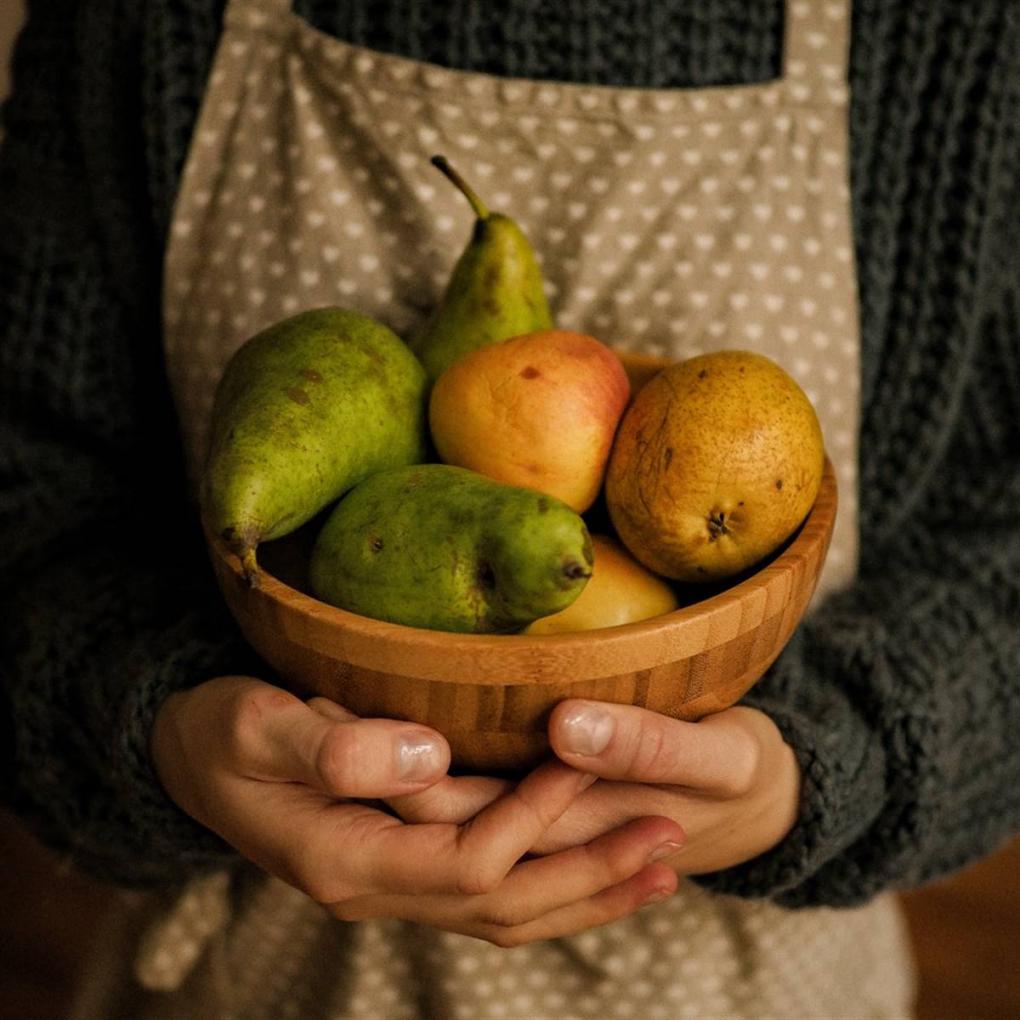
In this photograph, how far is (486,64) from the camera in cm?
54

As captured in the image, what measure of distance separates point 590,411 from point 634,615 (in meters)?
0.08

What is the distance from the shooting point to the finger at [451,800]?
380 millimetres

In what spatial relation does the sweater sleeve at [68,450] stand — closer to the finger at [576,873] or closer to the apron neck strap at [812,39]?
the apron neck strap at [812,39]

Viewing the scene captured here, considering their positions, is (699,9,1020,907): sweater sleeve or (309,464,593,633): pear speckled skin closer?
(309,464,593,633): pear speckled skin

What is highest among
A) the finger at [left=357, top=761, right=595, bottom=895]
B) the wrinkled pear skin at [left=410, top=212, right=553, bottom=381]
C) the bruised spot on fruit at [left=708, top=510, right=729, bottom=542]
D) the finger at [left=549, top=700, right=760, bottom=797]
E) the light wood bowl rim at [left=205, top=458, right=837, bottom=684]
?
the wrinkled pear skin at [left=410, top=212, right=553, bottom=381]

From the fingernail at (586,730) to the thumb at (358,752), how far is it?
0.04m

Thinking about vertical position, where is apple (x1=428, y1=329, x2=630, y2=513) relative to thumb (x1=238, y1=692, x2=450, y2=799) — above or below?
above

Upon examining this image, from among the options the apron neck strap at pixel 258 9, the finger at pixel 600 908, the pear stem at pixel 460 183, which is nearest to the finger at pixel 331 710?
the finger at pixel 600 908

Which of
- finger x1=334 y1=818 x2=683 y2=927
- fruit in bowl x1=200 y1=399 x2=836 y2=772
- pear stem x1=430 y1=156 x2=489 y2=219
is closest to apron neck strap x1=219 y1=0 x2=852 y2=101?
pear stem x1=430 y1=156 x2=489 y2=219

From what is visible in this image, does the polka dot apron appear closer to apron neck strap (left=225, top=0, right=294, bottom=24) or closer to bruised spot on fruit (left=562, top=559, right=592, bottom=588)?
apron neck strap (left=225, top=0, right=294, bottom=24)

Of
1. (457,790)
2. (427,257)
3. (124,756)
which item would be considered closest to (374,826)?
(457,790)

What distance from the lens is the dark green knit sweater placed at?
1.74ft

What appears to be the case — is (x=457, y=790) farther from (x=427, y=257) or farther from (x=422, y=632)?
(x=427, y=257)

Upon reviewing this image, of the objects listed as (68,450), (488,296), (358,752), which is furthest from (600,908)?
(68,450)
